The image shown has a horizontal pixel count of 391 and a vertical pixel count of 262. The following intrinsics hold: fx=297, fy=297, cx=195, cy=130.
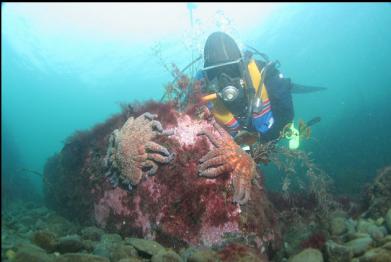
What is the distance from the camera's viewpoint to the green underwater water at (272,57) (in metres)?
20.7

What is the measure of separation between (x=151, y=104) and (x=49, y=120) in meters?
108

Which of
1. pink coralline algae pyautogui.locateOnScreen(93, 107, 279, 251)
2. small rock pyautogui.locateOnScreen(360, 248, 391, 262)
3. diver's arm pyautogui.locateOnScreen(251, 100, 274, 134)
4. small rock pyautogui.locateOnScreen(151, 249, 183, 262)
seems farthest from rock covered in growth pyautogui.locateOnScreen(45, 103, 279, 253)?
Result: diver's arm pyautogui.locateOnScreen(251, 100, 274, 134)

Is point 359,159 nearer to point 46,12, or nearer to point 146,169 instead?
point 146,169

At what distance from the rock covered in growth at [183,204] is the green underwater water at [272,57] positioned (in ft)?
29.8

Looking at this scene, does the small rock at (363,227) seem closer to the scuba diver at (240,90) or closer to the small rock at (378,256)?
the small rock at (378,256)

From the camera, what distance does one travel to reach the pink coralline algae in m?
4.28

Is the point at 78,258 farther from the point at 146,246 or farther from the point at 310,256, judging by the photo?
the point at 310,256

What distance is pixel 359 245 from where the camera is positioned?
3.89m

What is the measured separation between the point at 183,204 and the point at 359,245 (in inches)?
95.2

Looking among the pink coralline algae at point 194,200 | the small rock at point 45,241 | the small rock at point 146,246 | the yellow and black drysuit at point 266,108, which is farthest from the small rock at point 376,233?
the small rock at point 45,241

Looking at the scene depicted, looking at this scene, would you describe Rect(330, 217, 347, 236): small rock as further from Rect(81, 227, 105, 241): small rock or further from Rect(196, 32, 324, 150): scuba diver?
Rect(81, 227, 105, 241): small rock

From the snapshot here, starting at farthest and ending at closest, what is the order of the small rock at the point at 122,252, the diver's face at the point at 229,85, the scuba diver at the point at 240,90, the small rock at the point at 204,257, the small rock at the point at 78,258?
the scuba diver at the point at 240,90
the diver's face at the point at 229,85
the small rock at the point at 122,252
the small rock at the point at 204,257
the small rock at the point at 78,258

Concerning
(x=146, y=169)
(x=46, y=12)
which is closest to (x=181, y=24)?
(x=46, y=12)

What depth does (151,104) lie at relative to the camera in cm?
554
